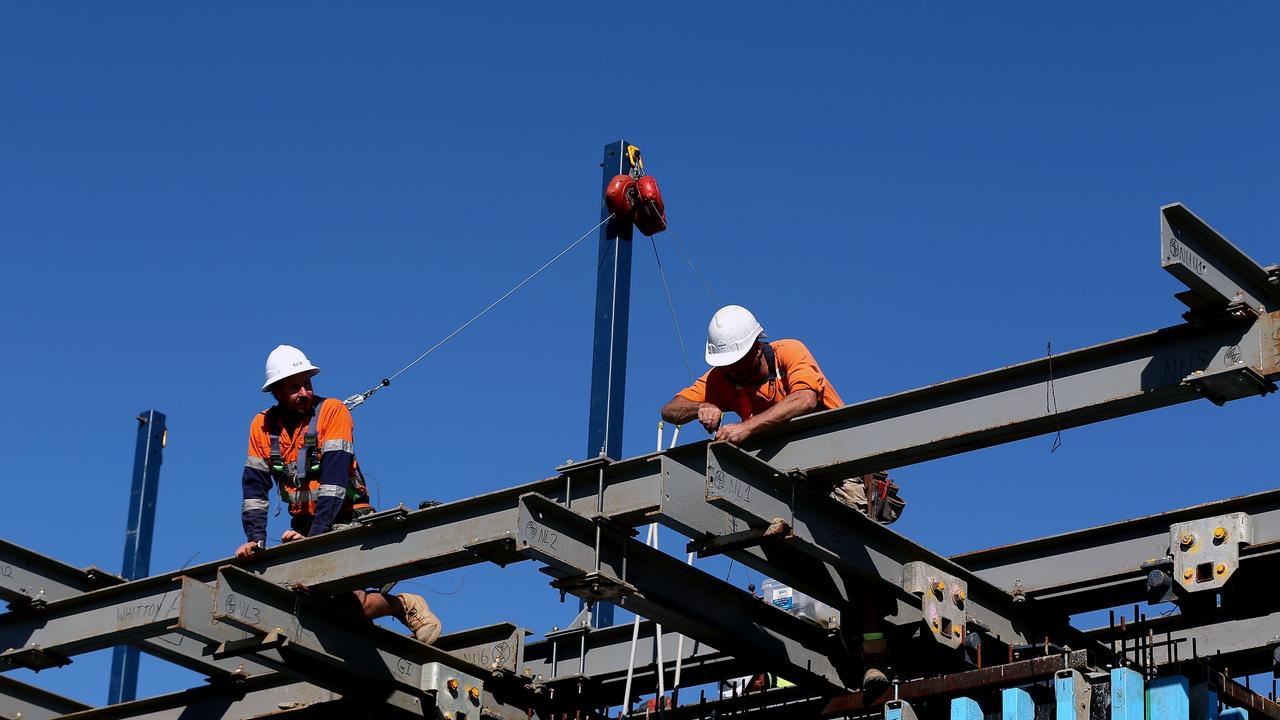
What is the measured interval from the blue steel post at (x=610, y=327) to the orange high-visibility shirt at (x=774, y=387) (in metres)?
4.22

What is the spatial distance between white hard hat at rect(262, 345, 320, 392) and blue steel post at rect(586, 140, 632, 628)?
4049 mm

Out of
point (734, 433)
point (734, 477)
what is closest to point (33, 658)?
point (734, 433)

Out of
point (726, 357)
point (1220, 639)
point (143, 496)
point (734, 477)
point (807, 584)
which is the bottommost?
point (1220, 639)

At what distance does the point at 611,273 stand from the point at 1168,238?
9.32 metres

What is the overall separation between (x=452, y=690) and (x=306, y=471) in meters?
2.00

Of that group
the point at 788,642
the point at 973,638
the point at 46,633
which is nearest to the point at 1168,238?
the point at 973,638

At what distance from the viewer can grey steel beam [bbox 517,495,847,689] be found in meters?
12.9

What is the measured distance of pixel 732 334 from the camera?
563 inches

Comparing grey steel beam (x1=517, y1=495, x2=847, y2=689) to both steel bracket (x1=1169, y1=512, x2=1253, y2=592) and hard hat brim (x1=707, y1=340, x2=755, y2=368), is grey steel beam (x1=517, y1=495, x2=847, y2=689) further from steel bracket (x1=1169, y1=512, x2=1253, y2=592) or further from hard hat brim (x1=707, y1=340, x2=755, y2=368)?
steel bracket (x1=1169, y1=512, x2=1253, y2=592)

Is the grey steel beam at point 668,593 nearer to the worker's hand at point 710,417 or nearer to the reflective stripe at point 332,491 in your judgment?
the worker's hand at point 710,417

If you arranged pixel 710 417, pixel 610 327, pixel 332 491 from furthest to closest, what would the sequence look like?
pixel 610 327 → pixel 332 491 → pixel 710 417

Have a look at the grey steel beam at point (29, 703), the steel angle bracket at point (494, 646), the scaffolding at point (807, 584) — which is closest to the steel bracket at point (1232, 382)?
the scaffolding at point (807, 584)

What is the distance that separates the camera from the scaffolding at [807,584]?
12.0 metres

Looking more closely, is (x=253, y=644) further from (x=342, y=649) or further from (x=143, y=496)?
(x=143, y=496)
